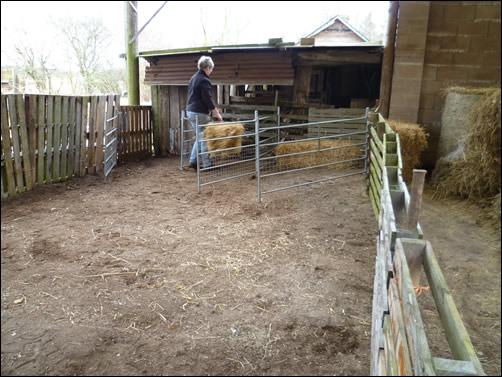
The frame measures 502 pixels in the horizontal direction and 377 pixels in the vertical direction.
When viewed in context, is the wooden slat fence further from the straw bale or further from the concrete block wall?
the straw bale

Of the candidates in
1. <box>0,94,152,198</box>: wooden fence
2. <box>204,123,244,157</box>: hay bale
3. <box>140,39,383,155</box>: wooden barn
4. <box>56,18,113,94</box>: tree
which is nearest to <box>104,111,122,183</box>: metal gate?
<box>0,94,152,198</box>: wooden fence

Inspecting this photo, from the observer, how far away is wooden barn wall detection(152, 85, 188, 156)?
8070mm

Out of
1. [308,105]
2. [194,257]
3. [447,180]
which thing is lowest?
[194,257]

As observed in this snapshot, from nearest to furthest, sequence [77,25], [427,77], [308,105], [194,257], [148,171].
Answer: [77,25] < [194,257] < [427,77] < [148,171] < [308,105]

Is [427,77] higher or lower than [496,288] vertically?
higher

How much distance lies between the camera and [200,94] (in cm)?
579

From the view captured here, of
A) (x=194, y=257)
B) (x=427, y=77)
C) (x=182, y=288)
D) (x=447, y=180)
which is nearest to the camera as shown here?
(x=182, y=288)

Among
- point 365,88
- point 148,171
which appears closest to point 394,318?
point 148,171

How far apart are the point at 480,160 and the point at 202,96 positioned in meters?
3.76

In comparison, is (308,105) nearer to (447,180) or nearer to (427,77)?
(427,77)

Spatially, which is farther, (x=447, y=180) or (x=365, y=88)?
(x=365, y=88)

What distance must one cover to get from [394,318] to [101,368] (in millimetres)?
808

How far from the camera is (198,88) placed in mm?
5703

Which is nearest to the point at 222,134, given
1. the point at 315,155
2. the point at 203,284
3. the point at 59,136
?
the point at 315,155
